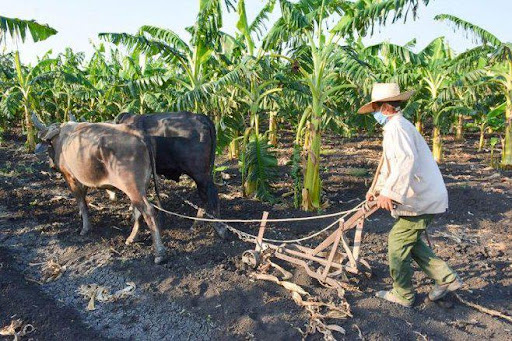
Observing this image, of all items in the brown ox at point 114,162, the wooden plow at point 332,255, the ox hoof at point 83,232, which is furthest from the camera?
the ox hoof at point 83,232

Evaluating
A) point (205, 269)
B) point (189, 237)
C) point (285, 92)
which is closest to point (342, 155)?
point (285, 92)

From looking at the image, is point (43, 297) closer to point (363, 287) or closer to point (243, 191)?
point (363, 287)

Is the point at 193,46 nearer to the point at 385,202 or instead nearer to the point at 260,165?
the point at 260,165

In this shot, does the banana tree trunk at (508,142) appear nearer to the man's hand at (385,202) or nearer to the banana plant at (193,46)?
the banana plant at (193,46)

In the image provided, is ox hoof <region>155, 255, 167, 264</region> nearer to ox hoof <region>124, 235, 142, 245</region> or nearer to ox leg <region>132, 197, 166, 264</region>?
ox leg <region>132, 197, 166, 264</region>

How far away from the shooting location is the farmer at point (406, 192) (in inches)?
129

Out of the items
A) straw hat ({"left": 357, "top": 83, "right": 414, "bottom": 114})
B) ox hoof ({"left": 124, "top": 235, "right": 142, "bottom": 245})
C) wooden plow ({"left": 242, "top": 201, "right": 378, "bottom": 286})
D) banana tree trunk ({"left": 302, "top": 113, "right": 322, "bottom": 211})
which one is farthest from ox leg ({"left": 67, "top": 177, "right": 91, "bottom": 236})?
straw hat ({"left": 357, "top": 83, "right": 414, "bottom": 114})

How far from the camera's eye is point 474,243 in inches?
208

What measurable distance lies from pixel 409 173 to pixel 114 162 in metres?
3.19

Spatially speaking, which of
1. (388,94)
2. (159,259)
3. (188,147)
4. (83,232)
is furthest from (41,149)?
(388,94)

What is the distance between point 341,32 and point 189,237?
11.3ft

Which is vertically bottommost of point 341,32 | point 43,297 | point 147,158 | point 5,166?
point 43,297

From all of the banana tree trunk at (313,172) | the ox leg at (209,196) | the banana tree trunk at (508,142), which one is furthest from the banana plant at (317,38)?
the banana tree trunk at (508,142)

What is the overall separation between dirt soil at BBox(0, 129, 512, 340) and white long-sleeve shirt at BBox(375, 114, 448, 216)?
939mm
